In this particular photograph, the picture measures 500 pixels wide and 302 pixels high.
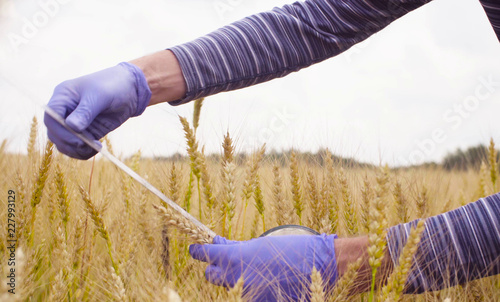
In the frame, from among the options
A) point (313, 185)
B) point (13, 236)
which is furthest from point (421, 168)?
point (13, 236)

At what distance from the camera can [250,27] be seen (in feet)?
5.17

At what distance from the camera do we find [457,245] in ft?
3.87

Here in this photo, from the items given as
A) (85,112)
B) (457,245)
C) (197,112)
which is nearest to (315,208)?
(457,245)

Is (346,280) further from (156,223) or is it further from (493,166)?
(493,166)

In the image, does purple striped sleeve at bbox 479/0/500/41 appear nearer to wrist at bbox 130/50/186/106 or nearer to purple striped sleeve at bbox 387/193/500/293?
purple striped sleeve at bbox 387/193/500/293

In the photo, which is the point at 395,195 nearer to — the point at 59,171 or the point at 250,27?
the point at 250,27

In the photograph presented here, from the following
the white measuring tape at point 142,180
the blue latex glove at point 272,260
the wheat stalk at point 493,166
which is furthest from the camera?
the wheat stalk at point 493,166

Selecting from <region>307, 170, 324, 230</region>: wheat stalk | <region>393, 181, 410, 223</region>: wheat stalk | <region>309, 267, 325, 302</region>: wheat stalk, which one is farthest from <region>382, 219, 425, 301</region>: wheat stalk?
<region>393, 181, 410, 223</region>: wheat stalk

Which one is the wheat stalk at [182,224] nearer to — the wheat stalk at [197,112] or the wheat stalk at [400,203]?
the wheat stalk at [197,112]

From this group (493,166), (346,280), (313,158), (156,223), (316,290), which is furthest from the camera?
(493,166)

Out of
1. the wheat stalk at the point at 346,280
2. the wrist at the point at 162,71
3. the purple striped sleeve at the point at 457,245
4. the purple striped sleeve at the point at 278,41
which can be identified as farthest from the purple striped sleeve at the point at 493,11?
the wrist at the point at 162,71

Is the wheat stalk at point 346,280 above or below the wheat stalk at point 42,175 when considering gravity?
below

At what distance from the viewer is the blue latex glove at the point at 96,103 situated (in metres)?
1.30

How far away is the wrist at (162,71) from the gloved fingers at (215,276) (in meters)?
0.67
